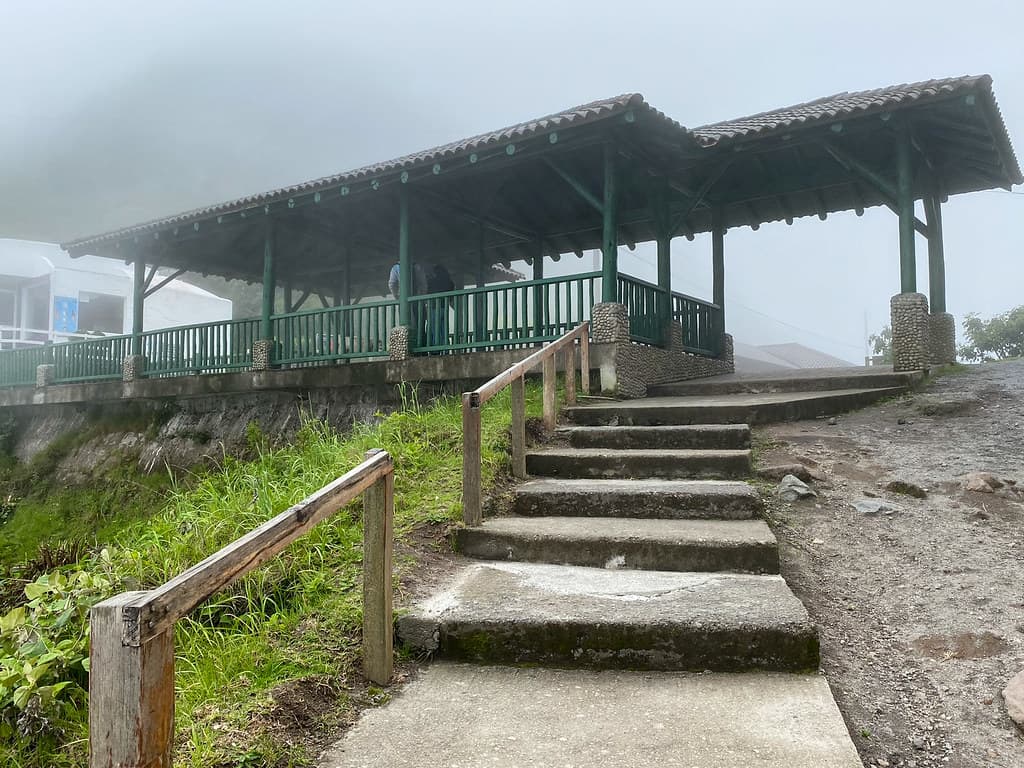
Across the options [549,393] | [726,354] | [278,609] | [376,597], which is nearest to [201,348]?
[549,393]

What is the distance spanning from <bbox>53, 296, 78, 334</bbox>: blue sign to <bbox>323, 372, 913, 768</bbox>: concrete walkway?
24124 mm

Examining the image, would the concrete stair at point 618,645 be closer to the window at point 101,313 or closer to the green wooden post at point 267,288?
the green wooden post at point 267,288

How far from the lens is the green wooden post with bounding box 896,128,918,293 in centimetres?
801

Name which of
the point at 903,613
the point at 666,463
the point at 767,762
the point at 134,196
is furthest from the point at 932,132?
the point at 134,196

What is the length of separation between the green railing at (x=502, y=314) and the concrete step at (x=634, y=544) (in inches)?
183

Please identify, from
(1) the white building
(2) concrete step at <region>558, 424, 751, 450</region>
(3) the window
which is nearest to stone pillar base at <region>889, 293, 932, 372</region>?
(2) concrete step at <region>558, 424, 751, 450</region>

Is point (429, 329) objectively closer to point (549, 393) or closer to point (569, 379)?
point (569, 379)

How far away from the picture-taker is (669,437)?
5.36 meters

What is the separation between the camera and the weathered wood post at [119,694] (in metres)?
1.39

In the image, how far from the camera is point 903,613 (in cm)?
302

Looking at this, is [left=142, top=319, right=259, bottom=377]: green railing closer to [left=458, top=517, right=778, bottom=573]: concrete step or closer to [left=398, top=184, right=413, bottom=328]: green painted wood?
[left=398, top=184, right=413, bottom=328]: green painted wood

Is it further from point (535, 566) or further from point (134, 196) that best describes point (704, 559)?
point (134, 196)

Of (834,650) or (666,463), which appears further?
(666,463)

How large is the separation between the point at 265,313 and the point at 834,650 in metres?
9.94
